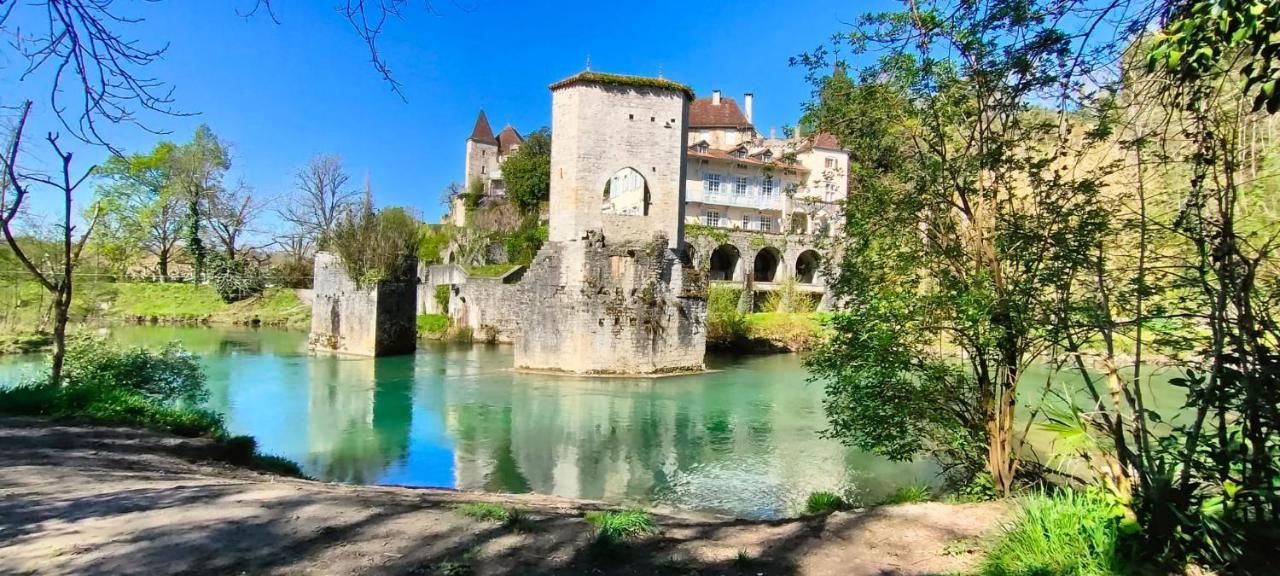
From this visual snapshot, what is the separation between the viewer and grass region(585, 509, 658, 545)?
13.3ft

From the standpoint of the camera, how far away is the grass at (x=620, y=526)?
160 inches

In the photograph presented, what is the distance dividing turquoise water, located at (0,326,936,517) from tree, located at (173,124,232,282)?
718 inches

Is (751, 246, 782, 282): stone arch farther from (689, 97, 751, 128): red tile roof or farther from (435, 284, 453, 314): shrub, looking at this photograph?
(435, 284, 453, 314): shrub

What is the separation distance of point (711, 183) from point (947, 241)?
33.6 m

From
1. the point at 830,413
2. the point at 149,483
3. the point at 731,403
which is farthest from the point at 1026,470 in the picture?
the point at 731,403

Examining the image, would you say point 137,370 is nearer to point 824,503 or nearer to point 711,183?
point 824,503

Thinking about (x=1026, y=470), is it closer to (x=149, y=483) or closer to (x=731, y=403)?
(x=149, y=483)

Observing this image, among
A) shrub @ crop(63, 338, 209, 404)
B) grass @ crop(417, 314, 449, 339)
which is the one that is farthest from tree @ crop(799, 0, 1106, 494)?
grass @ crop(417, 314, 449, 339)

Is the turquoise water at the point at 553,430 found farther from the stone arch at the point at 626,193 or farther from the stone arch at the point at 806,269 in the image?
the stone arch at the point at 626,193

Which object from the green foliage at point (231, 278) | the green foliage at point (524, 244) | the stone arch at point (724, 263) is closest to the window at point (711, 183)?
the stone arch at point (724, 263)

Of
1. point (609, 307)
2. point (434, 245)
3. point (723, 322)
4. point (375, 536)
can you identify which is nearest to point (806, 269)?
point (723, 322)

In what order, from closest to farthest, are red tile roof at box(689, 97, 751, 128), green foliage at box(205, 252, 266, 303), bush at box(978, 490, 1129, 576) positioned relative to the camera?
bush at box(978, 490, 1129, 576)
green foliage at box(205, 252, 266, 303)
red tile roof at box(689, 97, 751, 128)

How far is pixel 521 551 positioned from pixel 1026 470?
4883 mm

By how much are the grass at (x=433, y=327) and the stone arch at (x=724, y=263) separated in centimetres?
1276
